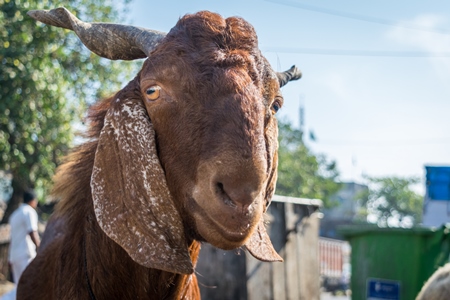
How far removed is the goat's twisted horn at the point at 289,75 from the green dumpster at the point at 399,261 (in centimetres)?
526

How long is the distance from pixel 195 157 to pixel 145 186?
303mm

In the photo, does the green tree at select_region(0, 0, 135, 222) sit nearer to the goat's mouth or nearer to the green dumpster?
the green dumpster

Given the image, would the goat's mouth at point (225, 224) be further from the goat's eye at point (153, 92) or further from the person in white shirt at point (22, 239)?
the person in white shirt at point (22, 239)

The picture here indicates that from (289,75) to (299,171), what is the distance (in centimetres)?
4568

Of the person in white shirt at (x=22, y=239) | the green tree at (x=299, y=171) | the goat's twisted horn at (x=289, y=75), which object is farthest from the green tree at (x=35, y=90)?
the green tree at (x=299, y=171)

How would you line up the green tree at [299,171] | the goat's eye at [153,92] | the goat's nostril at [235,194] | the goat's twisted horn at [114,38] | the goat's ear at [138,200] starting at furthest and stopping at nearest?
the green tree at [299,171], the goat's twisted horn at [114,38], the goat's eye at [153,92], the goat's ear at [138,200], the goat's nostril at [235,194]

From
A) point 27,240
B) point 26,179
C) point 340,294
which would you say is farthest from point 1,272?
point 340,294

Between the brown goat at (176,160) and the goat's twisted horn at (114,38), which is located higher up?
the goat's twisted horn at (114,38)

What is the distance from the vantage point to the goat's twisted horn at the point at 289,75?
3.21 meters

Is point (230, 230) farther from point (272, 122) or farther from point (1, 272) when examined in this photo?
point (1, 272)

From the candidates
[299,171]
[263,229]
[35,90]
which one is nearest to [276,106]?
[263,229]

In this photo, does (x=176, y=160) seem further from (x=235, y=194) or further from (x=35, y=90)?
(x=35, y=90)

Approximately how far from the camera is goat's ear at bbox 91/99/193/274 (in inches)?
94.7

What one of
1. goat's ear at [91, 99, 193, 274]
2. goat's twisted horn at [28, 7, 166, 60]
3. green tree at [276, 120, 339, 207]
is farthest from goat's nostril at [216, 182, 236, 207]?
green tree at [276, 120, 339, 207]
